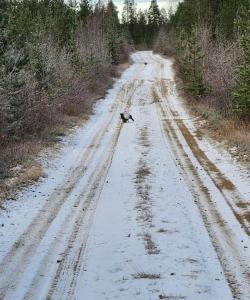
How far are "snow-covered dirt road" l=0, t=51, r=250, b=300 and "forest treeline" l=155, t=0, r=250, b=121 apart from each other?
339cm

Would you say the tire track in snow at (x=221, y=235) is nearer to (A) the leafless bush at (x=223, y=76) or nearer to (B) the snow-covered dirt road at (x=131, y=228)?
(B) the snow-covered dirt road at (x=131, y=228)

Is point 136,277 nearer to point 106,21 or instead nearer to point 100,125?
point 100,125

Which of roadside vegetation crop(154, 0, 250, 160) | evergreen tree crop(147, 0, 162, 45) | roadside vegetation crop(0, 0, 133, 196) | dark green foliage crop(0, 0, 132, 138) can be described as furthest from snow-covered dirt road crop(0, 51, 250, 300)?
evergreen tree crop(147, 0, 162, 45)

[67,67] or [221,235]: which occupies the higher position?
[67,67]

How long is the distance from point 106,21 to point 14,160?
43780 millimetres

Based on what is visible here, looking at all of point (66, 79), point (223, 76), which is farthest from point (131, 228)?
point (66, 79)

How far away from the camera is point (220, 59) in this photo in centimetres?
2072

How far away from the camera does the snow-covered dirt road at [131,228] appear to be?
5.55 meters

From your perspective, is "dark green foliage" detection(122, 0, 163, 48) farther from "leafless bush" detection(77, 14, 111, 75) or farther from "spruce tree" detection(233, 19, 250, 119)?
"spruce tree" detection(233, 19, 250, 119)

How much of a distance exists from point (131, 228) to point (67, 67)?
1746cm

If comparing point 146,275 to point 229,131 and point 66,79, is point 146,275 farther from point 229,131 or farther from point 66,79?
point 66,79

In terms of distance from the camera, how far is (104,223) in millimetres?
7816

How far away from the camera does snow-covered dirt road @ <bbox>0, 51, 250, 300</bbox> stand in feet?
18.2

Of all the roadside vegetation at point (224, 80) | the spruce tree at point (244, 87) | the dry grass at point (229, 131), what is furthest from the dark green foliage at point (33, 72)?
the spruce tree at point (244, 87)
